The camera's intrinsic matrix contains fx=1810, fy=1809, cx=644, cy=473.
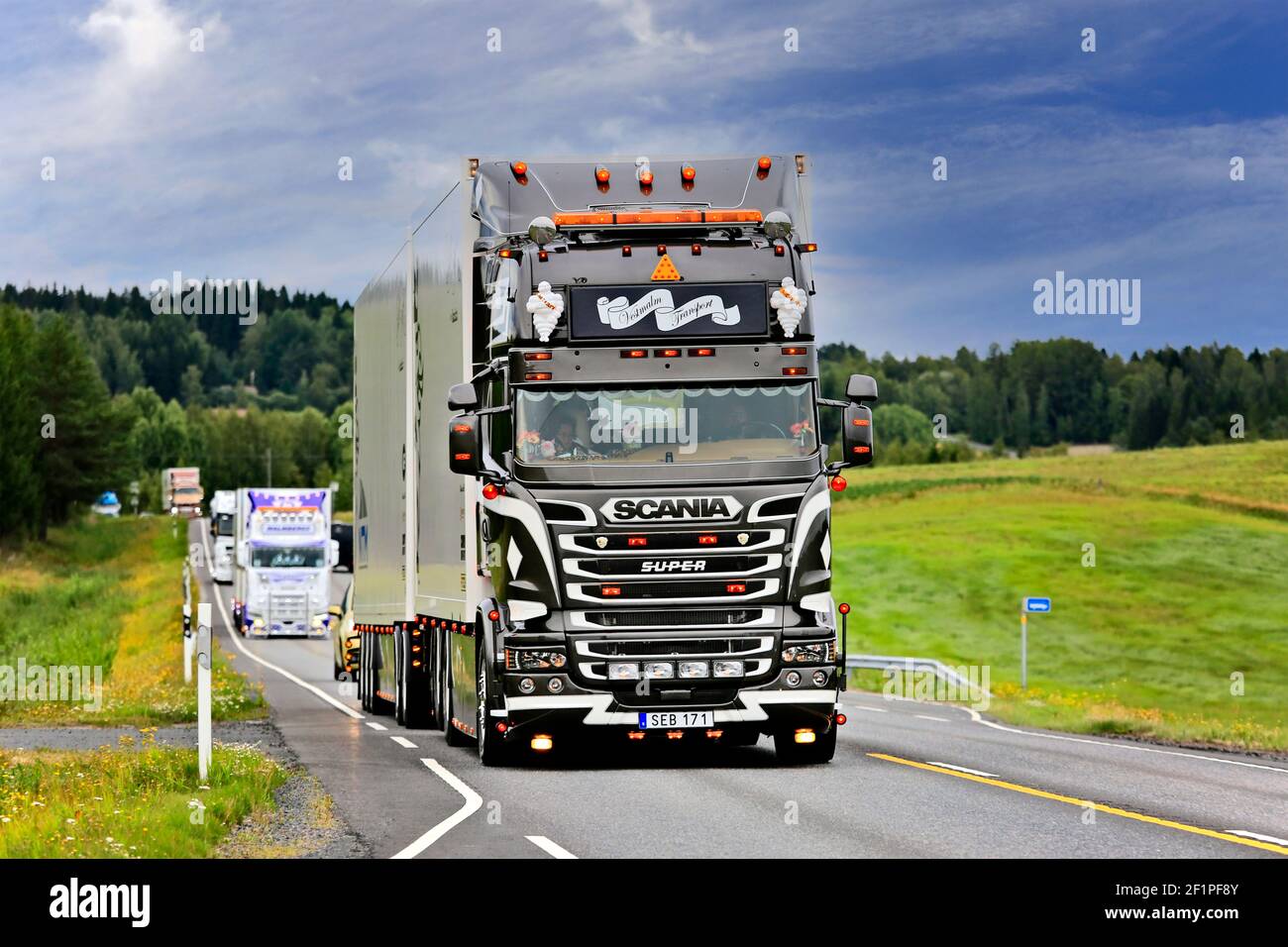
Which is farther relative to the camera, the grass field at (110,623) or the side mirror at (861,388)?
the grass field at (110,623)

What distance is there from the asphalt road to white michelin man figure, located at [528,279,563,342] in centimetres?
377

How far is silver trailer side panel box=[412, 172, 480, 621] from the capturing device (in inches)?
647

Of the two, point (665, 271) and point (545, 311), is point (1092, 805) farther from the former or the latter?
point (545, 311)

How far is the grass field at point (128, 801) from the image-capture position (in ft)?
37.1

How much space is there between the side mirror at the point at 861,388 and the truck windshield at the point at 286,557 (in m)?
43.1

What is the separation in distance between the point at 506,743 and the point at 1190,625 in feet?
158

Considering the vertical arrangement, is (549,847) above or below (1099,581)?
above

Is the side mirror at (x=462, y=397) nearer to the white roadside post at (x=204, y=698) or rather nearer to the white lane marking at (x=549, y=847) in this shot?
the white roadside post at (x=204, y=698)

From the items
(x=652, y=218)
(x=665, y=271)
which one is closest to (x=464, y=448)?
(x=665, y=271)

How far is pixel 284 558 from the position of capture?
185 feet

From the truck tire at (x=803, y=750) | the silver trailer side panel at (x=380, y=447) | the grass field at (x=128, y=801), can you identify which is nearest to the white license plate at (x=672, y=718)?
the truck tire at (x=803, y=750)

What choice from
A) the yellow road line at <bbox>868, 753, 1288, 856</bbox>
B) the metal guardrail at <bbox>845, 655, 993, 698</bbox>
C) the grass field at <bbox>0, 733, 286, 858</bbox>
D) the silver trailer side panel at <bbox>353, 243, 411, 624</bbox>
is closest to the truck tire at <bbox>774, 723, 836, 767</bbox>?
the yellow road line at <bbox>868, 753, 1288, 856</bbox>

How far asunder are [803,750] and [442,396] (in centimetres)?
492

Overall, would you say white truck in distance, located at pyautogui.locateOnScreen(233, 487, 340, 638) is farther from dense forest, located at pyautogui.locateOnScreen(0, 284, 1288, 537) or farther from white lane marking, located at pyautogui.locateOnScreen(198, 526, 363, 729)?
dense forest, located at pyautogui.locateOnScreen(0, 284, 1288, 537)
